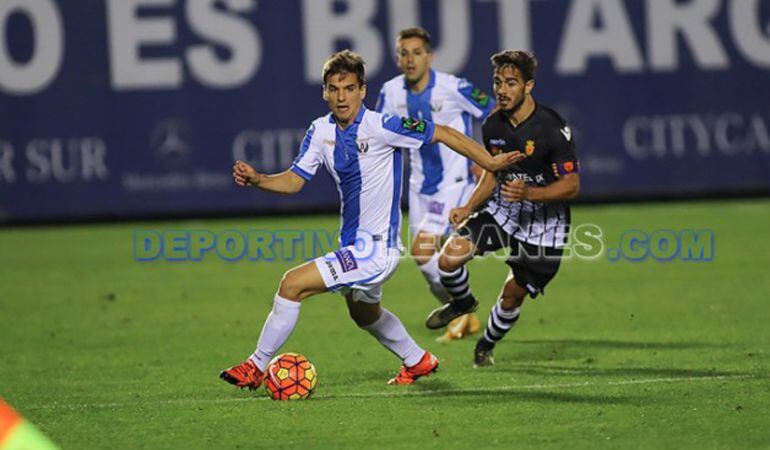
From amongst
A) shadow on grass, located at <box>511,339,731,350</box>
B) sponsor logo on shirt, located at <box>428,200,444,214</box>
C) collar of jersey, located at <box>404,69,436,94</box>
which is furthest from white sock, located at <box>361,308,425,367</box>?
collar of jersey, located at <box>404,69,436,94</box>

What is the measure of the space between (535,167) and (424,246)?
2088 millimetres

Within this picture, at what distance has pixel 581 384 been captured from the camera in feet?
28.0

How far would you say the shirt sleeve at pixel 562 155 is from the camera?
8820 millimetres

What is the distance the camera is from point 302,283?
807 cm

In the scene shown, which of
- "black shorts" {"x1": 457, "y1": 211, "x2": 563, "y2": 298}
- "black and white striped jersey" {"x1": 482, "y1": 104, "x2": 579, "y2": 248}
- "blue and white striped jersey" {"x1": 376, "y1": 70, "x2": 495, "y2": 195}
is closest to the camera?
"black and white striped jersey" {"x1": 482, "y1": 104, "x2": 579, "y2": 248}

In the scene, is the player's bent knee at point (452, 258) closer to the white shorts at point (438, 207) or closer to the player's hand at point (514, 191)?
the player's hand at point (514, 191)

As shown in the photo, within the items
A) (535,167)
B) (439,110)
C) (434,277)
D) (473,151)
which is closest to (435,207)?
(434,277)

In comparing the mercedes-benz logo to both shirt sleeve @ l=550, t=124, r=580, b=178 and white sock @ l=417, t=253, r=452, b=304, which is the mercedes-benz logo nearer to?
white sock @ l=417, t=253, r=452, b=304

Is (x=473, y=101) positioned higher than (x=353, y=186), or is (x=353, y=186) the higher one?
(x=473, y=101)

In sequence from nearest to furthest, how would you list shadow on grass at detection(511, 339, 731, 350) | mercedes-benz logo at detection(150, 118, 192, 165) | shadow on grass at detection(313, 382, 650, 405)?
shadow on grass at detection(313, 382, 650, 405) < shadow on grass at detection(511, 339, 731, 350) < mercedes-benz logo at detection(150, 118, 192, 165)

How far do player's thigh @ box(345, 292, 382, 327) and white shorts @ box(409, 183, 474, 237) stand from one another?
2.63m

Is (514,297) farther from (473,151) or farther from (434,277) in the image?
(434,277)

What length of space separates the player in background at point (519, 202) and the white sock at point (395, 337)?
0.76 meters

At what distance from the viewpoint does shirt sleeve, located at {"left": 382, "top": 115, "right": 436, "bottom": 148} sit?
324 inches
